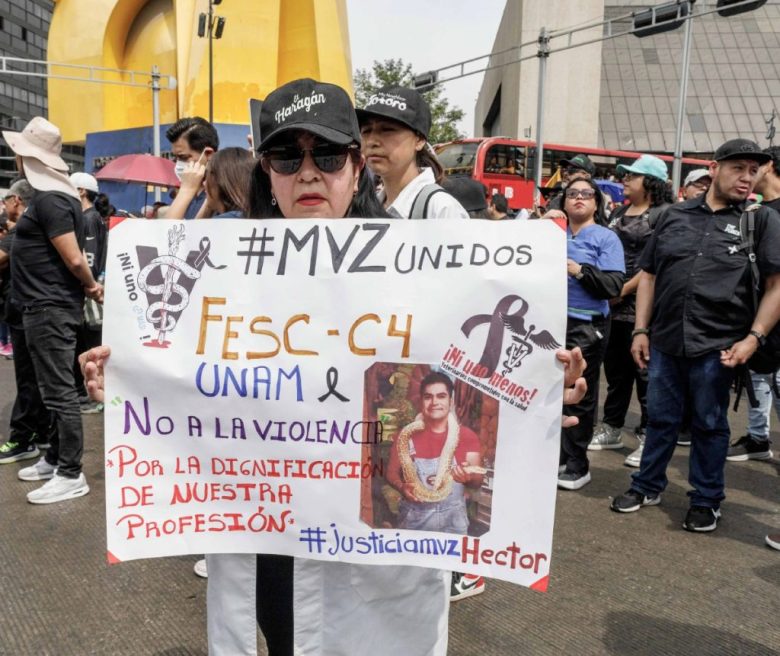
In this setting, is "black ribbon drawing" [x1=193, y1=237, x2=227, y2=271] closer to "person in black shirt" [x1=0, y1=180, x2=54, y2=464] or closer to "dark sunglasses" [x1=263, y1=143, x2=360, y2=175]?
"dark sunglasses" [x1=263, y1=143, x2=360, y2=175]

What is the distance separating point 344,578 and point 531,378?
24.4 inches

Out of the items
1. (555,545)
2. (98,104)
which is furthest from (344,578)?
(98,104)

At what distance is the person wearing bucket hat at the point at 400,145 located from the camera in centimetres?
264

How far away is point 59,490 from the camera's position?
4.16 m

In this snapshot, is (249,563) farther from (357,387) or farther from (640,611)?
Answer: (640,611)

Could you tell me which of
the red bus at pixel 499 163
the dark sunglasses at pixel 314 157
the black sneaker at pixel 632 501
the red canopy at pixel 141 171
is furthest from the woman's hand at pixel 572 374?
the red bus at pixel 499 163

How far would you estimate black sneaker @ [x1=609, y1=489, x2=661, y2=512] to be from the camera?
13.4ft

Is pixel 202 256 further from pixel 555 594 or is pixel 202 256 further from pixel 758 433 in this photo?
pixel 758 433

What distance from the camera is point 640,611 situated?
2.96 m

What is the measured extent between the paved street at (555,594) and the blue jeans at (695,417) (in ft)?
0.89

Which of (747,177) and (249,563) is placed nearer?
(249,563)

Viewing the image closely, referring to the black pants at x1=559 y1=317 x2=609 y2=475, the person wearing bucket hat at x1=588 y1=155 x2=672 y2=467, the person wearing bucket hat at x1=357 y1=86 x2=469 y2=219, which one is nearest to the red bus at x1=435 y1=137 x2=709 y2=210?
the person wearing bucket hat at x1=588 y1=155 x2=672 y2=467

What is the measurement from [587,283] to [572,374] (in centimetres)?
268

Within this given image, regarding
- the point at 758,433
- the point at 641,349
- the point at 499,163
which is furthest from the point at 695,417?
the point at 499,163
